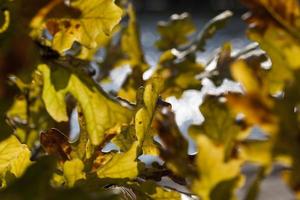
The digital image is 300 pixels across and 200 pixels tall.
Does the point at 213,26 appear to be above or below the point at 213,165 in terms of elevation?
below

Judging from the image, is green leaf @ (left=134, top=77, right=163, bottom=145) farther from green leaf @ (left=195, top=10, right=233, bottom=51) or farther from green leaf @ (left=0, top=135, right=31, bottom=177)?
green leaf @ (left=195, top=10, right=233, bottom=51)

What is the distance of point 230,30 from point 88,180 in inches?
143

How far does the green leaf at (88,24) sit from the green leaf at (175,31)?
0.58 metres

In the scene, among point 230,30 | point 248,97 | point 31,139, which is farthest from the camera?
point 230,30

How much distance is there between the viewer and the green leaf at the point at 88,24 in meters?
0.54

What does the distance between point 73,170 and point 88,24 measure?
0.12 metres

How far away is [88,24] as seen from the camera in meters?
0.55

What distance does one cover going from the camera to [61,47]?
582mm

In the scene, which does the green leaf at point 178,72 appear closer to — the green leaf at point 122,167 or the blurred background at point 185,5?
the green leaf at point 122,167

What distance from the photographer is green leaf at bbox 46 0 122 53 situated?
1.76ft

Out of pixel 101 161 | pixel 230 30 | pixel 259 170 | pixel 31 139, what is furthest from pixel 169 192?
pixel 230 30

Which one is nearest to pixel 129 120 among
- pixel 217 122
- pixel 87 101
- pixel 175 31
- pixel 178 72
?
pixel 87 101

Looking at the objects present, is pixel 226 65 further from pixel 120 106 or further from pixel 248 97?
pixel 248 97

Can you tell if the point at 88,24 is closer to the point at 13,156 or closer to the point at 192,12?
the point at 13,156
